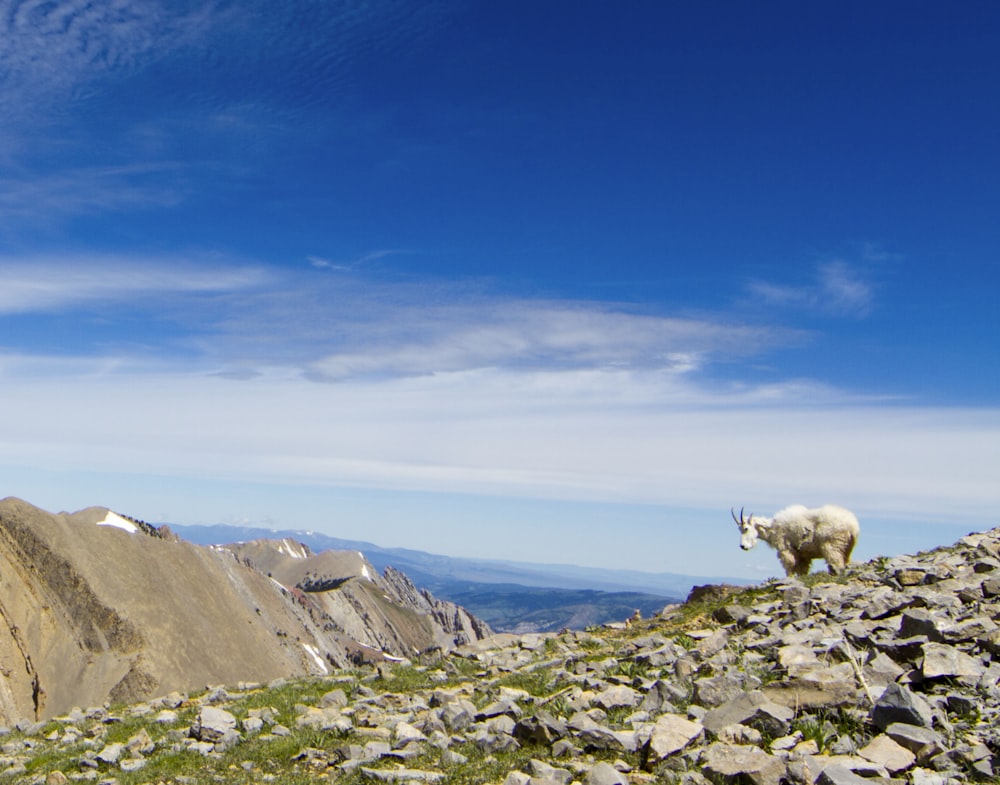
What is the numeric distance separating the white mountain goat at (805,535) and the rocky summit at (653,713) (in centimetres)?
727

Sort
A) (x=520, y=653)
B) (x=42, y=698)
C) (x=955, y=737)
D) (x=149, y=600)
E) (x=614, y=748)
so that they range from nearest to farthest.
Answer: (x=955, y=737)
(x=614, y=748)
(x=520, y=653)
(x=42, y=698)
(x=149, y=600)

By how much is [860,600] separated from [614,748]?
9.27 meters

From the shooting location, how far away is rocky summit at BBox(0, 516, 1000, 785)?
9297 millimetres

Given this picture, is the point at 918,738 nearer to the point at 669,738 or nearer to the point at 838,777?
the point at 838,777

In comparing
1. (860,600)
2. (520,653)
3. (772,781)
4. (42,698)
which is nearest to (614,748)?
(772,781)

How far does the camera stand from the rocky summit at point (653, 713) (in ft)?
30.5

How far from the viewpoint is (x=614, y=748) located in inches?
416

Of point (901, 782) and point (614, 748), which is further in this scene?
point (614, 748)

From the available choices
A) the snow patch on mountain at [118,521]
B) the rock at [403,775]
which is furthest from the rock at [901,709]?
the snow patch on mountain at [118,521]

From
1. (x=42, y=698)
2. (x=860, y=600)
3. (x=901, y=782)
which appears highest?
(x=860, y=600)

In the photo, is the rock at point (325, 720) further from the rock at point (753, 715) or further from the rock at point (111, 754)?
the rock at point (753, 715)

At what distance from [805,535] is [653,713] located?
63.4 ft

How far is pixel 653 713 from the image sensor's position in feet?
38.8

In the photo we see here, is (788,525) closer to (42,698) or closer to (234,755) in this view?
(234,755)
